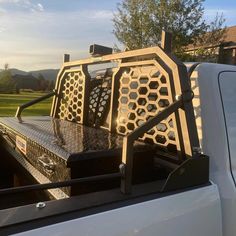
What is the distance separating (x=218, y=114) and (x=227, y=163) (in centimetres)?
28

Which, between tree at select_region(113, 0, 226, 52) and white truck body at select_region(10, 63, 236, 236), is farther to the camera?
tree at select_region(113, 0, 226, 52)

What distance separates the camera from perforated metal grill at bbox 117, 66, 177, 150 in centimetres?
227

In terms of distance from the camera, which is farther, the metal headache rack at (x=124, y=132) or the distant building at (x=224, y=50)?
the distant building at (x=224, y=50)

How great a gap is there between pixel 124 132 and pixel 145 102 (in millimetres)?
283

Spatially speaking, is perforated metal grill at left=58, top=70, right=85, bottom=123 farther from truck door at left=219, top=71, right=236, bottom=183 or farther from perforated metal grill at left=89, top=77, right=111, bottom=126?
truck door at left=219, top=71, right=236, bottom=183

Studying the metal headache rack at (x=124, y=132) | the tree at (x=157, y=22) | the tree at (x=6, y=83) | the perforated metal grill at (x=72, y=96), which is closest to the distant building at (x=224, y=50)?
the tree at (x=157, y=22)

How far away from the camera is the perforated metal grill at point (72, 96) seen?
3.25 m

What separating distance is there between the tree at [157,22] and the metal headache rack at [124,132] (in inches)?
575

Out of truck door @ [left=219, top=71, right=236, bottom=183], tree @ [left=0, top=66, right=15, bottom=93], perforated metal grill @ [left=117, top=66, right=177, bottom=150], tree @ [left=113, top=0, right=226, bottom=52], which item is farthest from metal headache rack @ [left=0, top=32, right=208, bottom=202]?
tree @ [left=0, top=66, right=15, bottom=93]

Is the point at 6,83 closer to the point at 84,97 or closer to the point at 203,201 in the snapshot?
the point at 84,97

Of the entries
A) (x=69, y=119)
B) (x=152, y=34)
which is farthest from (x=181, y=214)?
(x=152, y=34)

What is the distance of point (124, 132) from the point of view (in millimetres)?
2650

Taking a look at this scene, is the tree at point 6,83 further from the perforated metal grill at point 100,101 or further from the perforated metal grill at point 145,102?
Answer: the perforated metal grill at point 145,102

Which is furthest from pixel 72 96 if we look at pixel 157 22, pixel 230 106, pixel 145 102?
pixel 157 22
